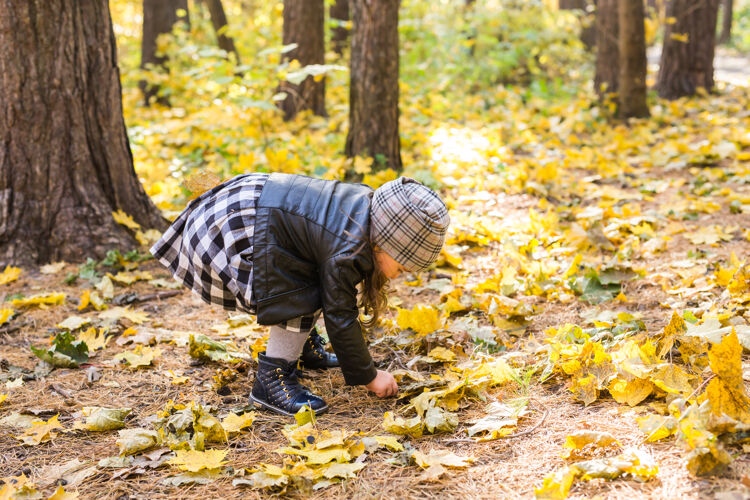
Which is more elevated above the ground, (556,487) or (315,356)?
(556,487)

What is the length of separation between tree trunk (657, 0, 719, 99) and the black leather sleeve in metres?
6.84

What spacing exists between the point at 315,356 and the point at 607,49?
645cm

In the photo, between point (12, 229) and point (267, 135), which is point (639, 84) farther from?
point (12, 229)

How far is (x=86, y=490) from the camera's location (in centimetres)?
176

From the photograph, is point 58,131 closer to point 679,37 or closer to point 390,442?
point 390,442

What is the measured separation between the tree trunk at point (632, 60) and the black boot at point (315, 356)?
208 inches

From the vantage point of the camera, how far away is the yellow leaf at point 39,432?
198 cm

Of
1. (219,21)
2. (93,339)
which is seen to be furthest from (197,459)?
(219,21)

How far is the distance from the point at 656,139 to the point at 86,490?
5808 mm

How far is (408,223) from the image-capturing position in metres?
2.01

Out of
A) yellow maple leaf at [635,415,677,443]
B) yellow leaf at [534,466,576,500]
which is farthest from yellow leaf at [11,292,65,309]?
yellow maple leaf at [635,415,677,443]

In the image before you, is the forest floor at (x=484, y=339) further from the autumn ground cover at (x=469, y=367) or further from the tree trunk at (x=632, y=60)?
the tree trunk at (x=632, y=60)

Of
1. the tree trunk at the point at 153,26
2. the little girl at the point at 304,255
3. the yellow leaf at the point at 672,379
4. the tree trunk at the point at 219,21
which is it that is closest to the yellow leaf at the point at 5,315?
the little girl at the point at 304,255

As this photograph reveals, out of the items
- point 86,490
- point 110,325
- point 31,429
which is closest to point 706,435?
point 86,490
